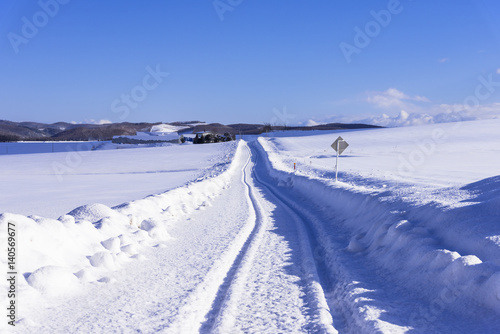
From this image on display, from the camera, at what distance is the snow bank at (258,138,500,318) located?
14.9 feet

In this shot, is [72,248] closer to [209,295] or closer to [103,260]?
[103,260]

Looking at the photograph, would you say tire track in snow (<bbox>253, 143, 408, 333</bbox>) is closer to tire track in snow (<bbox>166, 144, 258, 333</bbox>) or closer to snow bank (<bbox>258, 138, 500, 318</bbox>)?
snow bank (<bbox>258, 138, 500, 318</bbox>)

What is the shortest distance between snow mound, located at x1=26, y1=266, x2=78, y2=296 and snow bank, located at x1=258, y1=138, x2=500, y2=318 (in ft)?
14.4

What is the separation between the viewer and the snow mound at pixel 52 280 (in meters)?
5.09

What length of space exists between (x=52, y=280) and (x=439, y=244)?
18.4ft

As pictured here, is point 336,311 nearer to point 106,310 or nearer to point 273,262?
point 273,262

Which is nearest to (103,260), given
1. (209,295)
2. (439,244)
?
(209,295)

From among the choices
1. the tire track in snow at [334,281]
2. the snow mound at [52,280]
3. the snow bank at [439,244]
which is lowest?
the tire track in snow at [334,281]

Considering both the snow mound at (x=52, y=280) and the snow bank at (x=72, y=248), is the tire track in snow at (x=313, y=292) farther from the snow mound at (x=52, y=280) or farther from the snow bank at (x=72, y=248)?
the snow mound at (x=52, y=280)

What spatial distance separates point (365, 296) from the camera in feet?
16.8

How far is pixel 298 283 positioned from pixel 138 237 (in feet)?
12.4

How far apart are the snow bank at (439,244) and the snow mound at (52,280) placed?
4377 millimetres

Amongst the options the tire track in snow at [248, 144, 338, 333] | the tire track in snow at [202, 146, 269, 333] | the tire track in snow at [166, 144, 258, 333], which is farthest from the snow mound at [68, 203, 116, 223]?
the tire track in snow at [248, 144, 338, 333]

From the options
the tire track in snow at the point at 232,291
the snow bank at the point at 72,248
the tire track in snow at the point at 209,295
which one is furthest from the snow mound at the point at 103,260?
the tire track in snow at the point at 232,291
